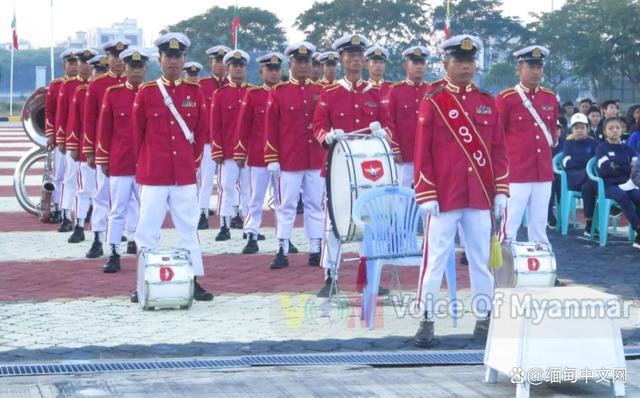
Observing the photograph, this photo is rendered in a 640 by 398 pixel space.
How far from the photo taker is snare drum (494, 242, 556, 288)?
938 cm

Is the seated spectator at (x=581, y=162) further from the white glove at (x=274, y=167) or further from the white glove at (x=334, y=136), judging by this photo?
the white glove at (x=334, y=136)

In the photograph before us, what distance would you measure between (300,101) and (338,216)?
7.82 feet

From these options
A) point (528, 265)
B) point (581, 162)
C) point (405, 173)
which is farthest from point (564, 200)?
point (528, 265)

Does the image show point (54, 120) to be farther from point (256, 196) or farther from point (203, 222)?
point (256, 196)

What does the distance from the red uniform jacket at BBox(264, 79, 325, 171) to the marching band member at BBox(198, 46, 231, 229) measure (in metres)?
3.35

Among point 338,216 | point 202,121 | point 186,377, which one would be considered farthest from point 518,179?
point 186,377

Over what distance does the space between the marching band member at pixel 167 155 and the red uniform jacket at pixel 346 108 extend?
1256 mm

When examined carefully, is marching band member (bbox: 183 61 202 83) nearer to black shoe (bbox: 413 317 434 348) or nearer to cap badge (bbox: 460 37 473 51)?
cap badge (bbox: 460 37 473 51)

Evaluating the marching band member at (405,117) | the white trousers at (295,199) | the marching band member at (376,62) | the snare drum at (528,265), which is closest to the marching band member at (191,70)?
the marching band member at (376,62)

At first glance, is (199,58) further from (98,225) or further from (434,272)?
(434,272)

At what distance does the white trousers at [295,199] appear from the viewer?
11.6 m

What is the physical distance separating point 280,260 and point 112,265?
1572mm

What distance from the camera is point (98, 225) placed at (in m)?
12.4

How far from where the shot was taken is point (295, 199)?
11.7 metres
